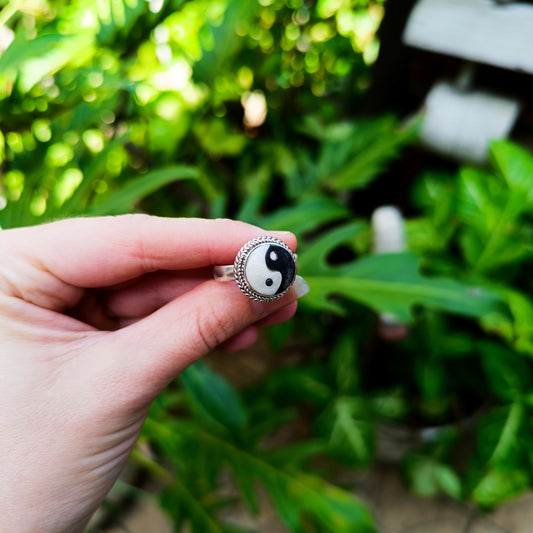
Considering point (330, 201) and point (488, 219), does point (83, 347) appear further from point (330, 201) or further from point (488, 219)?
point (488, 219)

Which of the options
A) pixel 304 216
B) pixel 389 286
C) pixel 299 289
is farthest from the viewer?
pixel 304 216

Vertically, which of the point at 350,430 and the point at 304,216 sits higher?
the point at 304,216

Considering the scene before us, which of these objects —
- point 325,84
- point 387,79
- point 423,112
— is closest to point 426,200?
point 423,112

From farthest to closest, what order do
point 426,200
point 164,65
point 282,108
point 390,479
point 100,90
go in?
point 282,108 → point 390,479 → point 164,65 → point 426,200 → point 100,90

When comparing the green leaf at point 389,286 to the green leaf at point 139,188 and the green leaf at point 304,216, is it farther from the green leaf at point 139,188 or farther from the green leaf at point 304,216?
the green leaf at point 139,188

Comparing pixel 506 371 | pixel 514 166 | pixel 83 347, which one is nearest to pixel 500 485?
pixel 506 371

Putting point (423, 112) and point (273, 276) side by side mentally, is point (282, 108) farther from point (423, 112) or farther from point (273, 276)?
point (273, 276)
